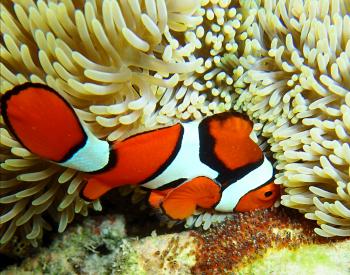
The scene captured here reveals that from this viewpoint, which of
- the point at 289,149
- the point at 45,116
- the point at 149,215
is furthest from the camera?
the point at 149,215

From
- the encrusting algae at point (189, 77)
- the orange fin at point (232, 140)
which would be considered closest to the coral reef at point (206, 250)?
the encrusting algae at point (189, 77)

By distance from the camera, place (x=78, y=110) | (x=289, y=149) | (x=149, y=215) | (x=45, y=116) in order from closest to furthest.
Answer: (x=45, y=116) < (x=78, y=110) < (x=289, y=149) < (x=149, y=215)

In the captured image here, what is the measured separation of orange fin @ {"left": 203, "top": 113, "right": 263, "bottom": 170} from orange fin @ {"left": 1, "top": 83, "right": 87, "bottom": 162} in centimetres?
45

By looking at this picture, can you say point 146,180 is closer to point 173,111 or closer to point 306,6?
point 173,111

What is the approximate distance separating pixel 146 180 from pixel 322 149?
569 millimetres

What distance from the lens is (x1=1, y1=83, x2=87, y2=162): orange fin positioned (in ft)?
3.61

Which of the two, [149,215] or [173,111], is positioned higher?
[173,111]

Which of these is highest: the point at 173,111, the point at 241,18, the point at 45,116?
the point at 45,116

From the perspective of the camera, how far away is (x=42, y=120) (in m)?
1.16

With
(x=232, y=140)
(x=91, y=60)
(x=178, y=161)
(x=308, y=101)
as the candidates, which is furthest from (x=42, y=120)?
(x=308, y=101)

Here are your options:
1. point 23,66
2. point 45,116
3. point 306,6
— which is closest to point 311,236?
point 306,6

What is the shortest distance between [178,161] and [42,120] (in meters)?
0.50

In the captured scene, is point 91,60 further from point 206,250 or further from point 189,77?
point 206,250

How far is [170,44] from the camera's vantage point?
55.3 inches
